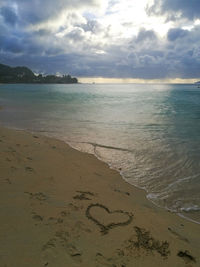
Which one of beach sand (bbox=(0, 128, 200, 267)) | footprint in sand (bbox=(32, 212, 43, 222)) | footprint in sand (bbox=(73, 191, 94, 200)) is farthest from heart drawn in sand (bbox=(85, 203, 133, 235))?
footprint in sand (bbox=(32, 212, 43, 222))

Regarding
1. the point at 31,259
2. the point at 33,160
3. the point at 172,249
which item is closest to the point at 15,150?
the point at 33,160

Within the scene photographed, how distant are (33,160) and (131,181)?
3200 millimetres

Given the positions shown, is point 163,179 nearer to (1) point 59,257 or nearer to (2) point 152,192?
(2) point 152,192

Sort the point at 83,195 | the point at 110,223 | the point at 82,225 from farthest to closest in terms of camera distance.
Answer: the point at 83,195 → the point at 110,223 → the point at 82,225

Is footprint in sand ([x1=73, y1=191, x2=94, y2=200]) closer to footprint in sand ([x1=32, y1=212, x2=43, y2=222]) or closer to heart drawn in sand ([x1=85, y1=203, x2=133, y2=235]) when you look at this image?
heart drawn in sand ([x1=85, y1=203, x2=133, y2=235])

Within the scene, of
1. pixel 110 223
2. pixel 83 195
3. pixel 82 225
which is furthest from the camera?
pixel 83 195

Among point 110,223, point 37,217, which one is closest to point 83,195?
point 110,223

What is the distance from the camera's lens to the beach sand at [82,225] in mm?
2301

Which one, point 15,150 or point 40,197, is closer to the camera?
point 40,197

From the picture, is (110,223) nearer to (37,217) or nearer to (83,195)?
(83,195)

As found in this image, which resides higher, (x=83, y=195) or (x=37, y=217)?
(x=37, y=217)

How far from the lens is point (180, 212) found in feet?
12.9

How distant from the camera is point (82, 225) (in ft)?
9.40

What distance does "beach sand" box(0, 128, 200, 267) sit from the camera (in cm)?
230
